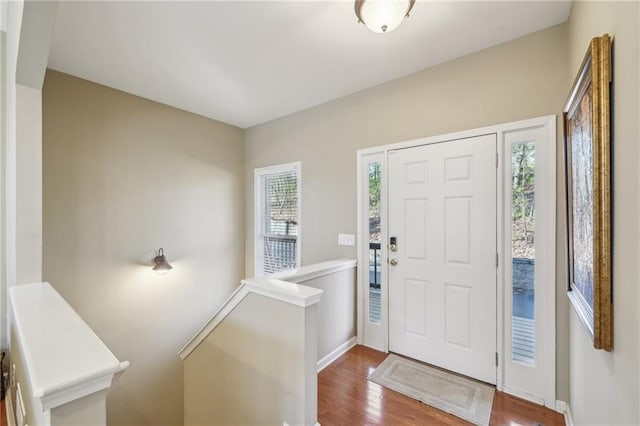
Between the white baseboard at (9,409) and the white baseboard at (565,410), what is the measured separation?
11.0 feet

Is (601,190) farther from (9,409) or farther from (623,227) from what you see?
(9,409)

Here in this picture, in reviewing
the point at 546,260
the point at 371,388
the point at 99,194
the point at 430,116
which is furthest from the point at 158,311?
the point at 546,260

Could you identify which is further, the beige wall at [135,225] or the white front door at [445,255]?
the beige wall at [135,225]

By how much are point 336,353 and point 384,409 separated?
708 millimetres

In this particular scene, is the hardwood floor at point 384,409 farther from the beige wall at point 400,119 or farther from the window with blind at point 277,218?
the window with blind at point 277,218

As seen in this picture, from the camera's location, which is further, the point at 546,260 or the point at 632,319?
the point at 546,260

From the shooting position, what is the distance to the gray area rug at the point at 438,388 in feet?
6.14

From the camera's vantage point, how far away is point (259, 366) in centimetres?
195

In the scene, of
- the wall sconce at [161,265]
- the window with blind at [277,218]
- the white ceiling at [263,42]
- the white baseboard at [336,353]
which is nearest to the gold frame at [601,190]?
the white ceiling at [263,42]

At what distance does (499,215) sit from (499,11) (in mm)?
1377

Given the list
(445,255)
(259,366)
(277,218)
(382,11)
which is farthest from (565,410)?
(277,218)

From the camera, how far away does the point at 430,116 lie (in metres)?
2.43

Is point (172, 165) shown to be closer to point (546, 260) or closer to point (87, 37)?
point (87, 37)

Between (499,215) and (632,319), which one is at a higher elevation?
(499,215)
